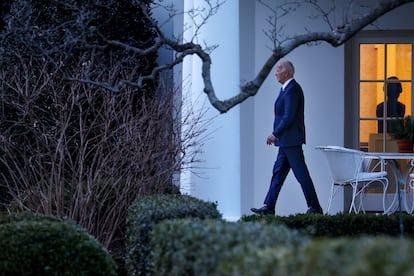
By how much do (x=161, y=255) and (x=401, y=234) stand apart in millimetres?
3526

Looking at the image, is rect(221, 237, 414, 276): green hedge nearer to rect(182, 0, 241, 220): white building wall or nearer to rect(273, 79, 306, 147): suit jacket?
rect(182, 0, 241, 220): white building wall

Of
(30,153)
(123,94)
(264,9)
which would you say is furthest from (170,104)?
(264,9)

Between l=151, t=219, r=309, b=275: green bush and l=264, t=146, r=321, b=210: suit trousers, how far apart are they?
488 cm

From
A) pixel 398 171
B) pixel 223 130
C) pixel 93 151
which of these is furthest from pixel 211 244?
pixel 93 151

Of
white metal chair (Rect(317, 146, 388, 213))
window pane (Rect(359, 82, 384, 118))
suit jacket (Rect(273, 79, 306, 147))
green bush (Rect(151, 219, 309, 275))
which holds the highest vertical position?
window pane (Rect(359, 82, 384, 118))

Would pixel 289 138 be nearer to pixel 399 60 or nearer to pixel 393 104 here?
pixel 393 104

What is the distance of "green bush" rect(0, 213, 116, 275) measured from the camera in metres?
5.55

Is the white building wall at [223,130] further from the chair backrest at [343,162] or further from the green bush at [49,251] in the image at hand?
the green bush at [49,251]

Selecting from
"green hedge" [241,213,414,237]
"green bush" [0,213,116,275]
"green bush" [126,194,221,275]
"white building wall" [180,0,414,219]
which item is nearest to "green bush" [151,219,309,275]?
"green bush" [0,213,116,275]

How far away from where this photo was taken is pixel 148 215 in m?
6.22

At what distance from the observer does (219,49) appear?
9398 millimetres

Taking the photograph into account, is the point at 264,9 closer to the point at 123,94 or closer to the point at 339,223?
the point at 123,94

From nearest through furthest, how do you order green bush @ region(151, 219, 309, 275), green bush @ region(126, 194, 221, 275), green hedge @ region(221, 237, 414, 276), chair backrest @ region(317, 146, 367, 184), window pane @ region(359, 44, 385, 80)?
green hedge @ region(221, 237, 414, 276) < green bush @ region(151, 219, 309, 275) < green bush @ region(126, 194, 221, 275) < chair backrest @ region(317, 146, 367, 184) < window pane @ region(359, 44, 385, 80)

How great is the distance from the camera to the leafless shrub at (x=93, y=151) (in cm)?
872
